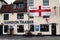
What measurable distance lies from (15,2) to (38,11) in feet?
18.7

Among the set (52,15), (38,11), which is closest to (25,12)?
(38,11)

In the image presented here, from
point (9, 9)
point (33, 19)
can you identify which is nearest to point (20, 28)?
point (33, 19)

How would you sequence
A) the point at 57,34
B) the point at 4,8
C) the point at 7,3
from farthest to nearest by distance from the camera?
the point at 7,3 → the point at 4,8 → the point at 57,34

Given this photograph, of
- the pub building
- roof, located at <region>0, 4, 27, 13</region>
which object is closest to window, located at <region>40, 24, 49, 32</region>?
the pub building

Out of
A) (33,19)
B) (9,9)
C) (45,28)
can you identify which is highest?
(9,9)

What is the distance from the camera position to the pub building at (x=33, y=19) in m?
47.9

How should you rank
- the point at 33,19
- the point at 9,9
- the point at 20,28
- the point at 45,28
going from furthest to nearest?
the point at 9,9 → the point at 20,28 → the point at 33,19 → the point at 45,28

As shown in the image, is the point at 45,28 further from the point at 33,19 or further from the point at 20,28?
the point at 20,28

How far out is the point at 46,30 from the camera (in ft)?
157

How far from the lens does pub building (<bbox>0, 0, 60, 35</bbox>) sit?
4788cm

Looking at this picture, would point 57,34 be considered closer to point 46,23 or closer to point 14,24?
point 46,23

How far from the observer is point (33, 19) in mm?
48438

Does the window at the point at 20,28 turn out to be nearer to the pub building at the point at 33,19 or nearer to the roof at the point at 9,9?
the pub building at the point at 33,19

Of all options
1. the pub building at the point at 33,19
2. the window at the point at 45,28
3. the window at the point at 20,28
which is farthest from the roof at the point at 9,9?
the window at the point at 45,28
